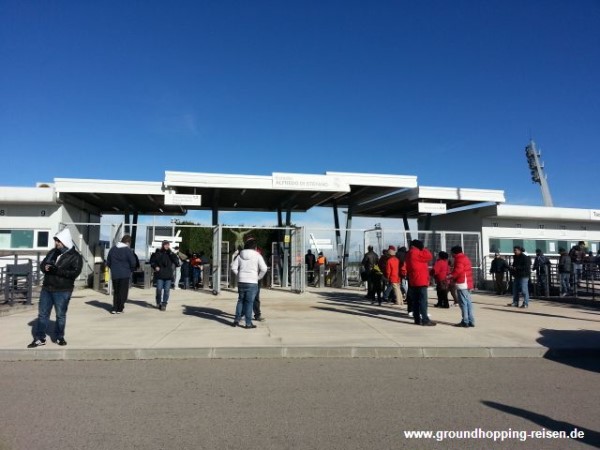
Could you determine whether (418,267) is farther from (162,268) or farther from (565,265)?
(565,265)

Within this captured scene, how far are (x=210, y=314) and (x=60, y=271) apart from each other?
4632 millimetres

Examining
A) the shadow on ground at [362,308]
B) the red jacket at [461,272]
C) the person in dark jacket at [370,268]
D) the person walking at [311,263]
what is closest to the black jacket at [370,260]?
the person in dark jacket at [370,268]

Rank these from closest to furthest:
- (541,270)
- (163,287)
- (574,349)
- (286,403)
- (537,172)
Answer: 1. (286,403)
2. (574,349)
3. (163,287)
4. (541,270)
5. (537,172)

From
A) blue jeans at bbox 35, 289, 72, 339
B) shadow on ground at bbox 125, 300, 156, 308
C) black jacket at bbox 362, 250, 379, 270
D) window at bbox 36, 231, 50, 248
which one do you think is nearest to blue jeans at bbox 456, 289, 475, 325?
black jacket at bbox 362, 250, 379, 270

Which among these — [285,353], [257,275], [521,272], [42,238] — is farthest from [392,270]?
[42,238]

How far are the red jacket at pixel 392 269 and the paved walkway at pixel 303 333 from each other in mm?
847

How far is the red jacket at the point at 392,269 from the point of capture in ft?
42.9

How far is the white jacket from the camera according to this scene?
936 cm

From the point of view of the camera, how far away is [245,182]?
63.5 ft

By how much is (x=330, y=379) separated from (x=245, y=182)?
548 inches

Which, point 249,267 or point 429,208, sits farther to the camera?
point 429,208

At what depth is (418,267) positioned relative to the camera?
10180mm

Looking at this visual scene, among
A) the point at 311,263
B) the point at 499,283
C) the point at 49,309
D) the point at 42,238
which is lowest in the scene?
the point at 499,283

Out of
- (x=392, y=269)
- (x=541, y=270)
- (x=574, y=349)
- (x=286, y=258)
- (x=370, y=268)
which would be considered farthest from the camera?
(x=286, y=258)
